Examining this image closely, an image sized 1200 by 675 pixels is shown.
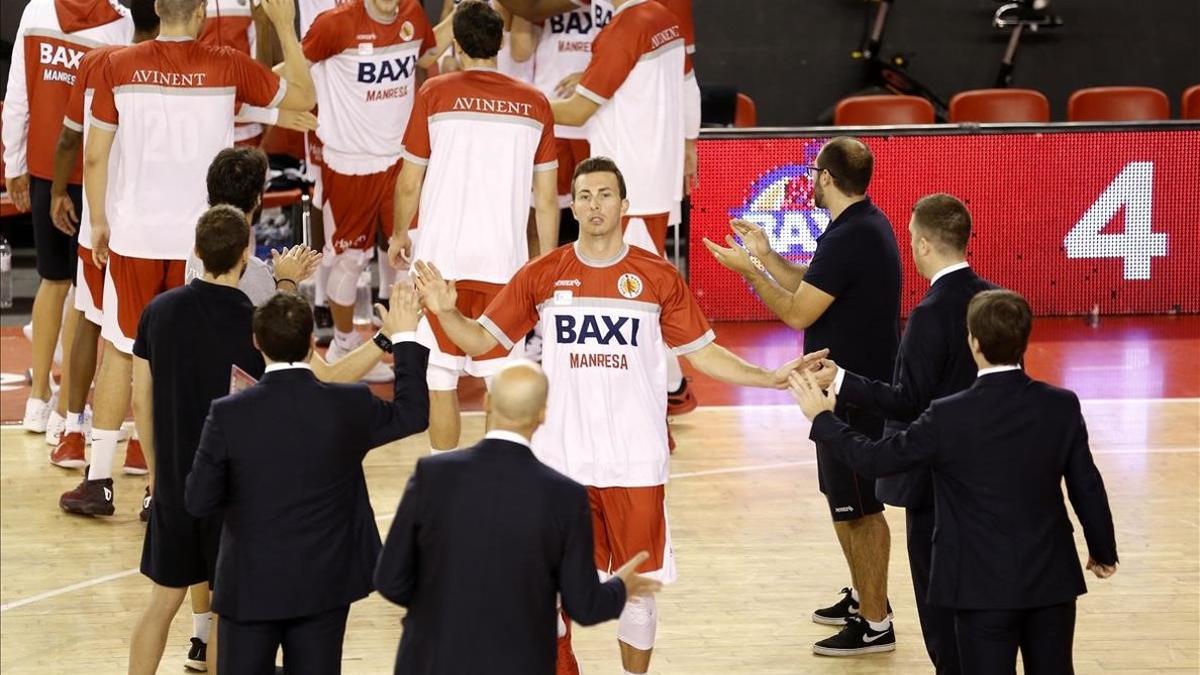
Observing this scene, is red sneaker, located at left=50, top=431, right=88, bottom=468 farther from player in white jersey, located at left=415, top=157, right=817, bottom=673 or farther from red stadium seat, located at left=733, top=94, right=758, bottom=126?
red stadium seat, located at left=733, top=94, right=758, bottom=126

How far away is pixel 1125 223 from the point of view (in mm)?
12867

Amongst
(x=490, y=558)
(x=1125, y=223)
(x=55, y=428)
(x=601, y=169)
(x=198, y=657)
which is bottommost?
(x=198, y=657)

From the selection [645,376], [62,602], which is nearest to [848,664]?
[645,376]

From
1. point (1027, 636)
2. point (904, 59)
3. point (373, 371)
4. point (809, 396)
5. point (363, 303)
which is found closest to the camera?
point (1027, 636)

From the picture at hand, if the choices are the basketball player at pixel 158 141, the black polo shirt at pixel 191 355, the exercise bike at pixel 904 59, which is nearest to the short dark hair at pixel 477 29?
the basketball player at pixel 158 141

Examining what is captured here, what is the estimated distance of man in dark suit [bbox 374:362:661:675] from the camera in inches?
171

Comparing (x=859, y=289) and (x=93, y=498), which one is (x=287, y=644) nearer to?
(x=859, y=289)

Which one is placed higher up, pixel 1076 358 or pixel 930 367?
pixel 930 367

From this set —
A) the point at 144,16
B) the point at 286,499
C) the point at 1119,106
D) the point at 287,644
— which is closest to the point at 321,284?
the point at 144,16

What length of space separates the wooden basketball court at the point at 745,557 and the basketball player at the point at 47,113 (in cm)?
90

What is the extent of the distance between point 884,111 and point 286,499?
33.1 ft

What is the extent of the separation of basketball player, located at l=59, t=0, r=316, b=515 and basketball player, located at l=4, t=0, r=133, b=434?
1152 millimetres

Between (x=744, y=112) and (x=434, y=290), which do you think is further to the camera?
(x=744, y=112)

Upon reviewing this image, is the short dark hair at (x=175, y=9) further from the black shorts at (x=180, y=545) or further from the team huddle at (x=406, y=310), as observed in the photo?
the black shorts at (x=180, y=545)
